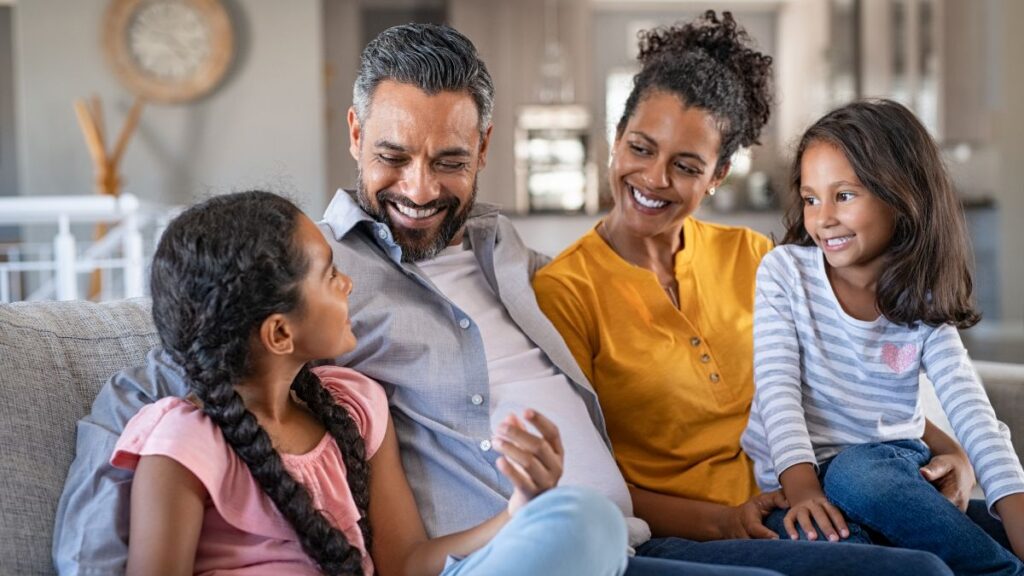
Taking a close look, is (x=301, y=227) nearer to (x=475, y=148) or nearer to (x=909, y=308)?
(x=475, y=148)

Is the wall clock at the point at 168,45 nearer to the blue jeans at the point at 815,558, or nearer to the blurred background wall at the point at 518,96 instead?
the blurred background wall at the point at 518,96

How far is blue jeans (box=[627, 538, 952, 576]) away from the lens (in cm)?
132

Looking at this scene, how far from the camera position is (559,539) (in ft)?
3.61

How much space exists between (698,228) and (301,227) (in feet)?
3.28

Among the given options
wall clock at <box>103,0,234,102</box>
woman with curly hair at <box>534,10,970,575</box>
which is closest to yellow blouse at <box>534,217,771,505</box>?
woman with curly hair at <box>534,10,970,575</box>

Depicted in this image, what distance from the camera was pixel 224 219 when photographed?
4.34 ft

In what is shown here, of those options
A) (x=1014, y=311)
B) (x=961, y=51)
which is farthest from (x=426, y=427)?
(x=961, y=51)

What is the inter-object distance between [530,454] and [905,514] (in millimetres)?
640

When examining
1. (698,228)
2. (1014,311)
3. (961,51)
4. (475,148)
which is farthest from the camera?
(961,51)

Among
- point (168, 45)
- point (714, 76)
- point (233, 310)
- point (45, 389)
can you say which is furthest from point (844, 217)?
point (168, 45)

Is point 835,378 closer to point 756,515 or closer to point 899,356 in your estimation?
point 899,356

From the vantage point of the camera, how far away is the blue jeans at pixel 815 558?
132cm

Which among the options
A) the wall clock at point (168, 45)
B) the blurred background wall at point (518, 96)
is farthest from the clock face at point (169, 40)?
the blurred background wall at point (518, 96)

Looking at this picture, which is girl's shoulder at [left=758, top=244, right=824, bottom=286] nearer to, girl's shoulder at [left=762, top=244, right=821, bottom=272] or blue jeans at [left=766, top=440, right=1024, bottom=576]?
girl's shoulder at [left=762, top=244, right=821, bottom=272]
